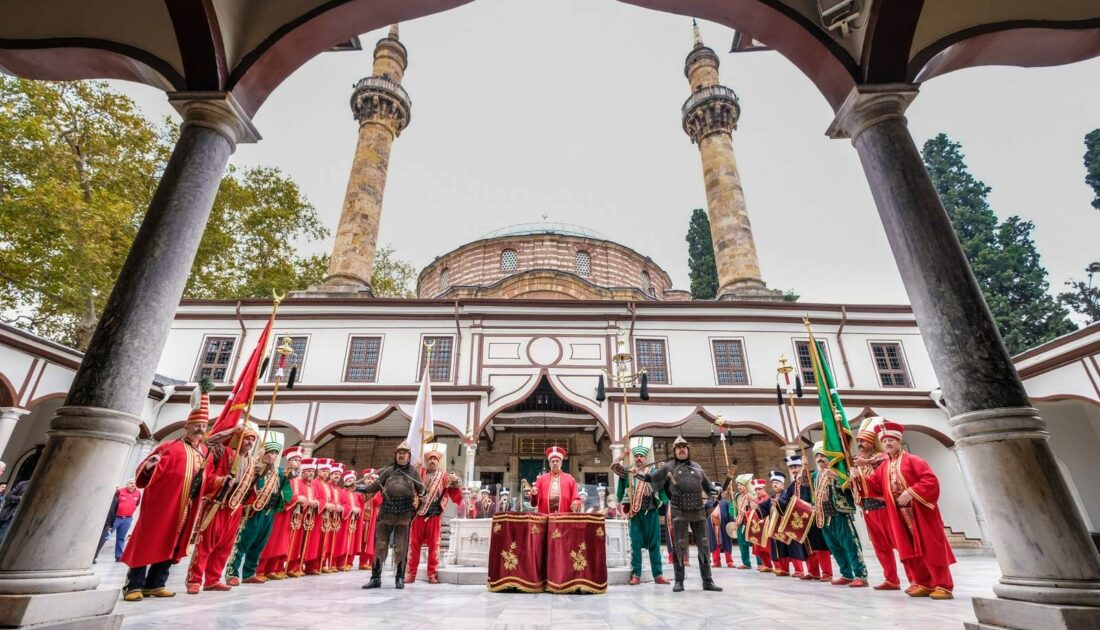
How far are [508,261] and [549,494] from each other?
960 inches

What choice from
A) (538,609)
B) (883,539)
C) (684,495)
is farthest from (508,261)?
(538,609)

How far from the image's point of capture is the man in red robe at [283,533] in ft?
24.0

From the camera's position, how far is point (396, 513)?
6543mm

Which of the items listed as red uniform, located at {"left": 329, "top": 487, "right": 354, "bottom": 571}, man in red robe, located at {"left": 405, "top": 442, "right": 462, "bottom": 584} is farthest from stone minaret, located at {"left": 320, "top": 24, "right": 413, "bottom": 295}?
man in red robe, located at {"left": 405, "top": 442, "right": 462, "bottom": 584}

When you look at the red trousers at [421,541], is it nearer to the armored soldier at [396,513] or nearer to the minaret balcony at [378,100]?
the armored soldier at [396,513]

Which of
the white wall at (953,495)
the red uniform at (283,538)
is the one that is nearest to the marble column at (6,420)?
the red uniform at (283,538)

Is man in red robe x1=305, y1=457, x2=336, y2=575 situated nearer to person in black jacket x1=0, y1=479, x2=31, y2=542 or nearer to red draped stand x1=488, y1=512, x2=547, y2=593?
red draped stand x1=488, y1=512, x2=547, y2=593

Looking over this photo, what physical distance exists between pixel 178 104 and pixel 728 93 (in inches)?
1026

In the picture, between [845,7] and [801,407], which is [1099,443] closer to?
[801,407]

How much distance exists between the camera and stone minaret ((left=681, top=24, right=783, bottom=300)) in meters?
22.3

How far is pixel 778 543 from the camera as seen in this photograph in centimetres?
880

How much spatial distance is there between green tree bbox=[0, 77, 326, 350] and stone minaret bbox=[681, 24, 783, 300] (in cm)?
2169

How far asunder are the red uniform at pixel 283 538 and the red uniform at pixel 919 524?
24.7ft

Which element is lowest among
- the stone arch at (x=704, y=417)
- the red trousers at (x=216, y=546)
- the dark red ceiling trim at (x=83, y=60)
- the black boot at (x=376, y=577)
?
the black boot at (x=376, y=577)
